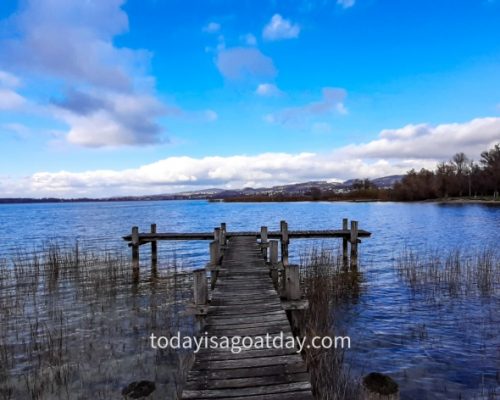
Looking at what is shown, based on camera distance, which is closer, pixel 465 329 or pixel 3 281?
pixel 465 329

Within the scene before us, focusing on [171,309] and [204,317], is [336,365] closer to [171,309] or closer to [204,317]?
[204,317]

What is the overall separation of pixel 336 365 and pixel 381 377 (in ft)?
12.2

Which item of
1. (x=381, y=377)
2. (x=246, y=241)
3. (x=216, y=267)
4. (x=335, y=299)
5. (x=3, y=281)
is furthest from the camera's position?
(x=246, y=241)

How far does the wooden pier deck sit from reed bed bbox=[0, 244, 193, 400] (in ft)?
4.84

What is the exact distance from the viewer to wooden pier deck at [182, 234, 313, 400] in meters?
4.10

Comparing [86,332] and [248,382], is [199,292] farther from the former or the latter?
[86,332]

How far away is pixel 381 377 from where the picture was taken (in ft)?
10.9

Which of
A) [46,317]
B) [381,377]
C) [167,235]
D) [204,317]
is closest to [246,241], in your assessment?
[167,235]

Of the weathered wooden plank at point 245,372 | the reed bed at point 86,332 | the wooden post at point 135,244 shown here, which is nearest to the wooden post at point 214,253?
the reed bed at point 86,332

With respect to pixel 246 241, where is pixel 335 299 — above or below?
below

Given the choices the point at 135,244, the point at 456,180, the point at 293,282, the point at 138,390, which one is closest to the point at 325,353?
the point at 293,282

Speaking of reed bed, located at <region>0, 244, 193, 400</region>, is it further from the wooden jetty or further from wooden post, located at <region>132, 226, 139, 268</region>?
wooden post, located at <region>132, 226, 139, 268</region>

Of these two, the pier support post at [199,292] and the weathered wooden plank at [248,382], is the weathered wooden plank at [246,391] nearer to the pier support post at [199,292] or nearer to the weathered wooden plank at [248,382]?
the weathered wooden plank at [248,382]

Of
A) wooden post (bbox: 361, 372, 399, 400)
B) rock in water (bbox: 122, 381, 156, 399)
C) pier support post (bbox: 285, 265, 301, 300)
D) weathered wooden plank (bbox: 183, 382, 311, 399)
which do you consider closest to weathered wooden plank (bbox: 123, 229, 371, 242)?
pier support post (bbox: 285, 265, 301, 300)
